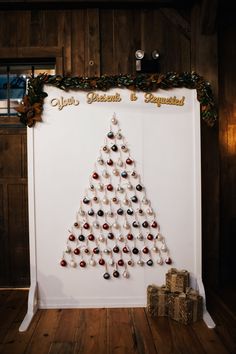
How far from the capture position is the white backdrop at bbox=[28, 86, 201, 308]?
270 cm

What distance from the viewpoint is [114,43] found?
3.31 metres

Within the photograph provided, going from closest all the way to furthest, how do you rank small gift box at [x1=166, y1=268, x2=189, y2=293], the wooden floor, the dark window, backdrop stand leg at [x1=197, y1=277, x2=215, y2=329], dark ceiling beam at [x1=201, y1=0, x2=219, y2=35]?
the wooden floor < backdrop stand leg at [x1=197, y1=277, x2=215, y2=329] < small gift box at [x1=166, y1=268, x2=189, y2=293] < dark ceiling beam at [x1=201, y1=0, x2=219, y2=35] < the dark window

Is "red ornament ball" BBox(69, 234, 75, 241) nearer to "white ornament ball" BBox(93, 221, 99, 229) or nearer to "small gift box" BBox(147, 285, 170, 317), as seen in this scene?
"white ornament ball" BBox(93, 221, 99, 229)

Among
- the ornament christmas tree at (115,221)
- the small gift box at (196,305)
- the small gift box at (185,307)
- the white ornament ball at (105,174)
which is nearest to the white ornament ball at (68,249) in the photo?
the ornament christmas tree at (115,221)

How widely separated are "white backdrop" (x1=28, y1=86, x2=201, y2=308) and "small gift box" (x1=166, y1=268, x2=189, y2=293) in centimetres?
12

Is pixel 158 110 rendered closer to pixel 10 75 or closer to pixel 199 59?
pixel 199 59

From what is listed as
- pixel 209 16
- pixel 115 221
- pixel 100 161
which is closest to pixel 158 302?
pixel 115 221

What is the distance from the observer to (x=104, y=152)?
2723mm

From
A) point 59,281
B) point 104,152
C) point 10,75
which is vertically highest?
point 10,75

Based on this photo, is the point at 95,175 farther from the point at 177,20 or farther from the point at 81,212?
the point at 177,20

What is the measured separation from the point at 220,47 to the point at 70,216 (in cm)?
242

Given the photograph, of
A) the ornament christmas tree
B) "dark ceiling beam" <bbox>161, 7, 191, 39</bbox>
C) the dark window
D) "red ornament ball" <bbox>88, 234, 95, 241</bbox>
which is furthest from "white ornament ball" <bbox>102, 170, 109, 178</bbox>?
"dark ceiling beam" <bbox>161, 7, 191, 39</bbox>

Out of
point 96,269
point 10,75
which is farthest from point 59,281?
point 10,75

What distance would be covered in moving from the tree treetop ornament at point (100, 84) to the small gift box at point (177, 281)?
147 centimetres
